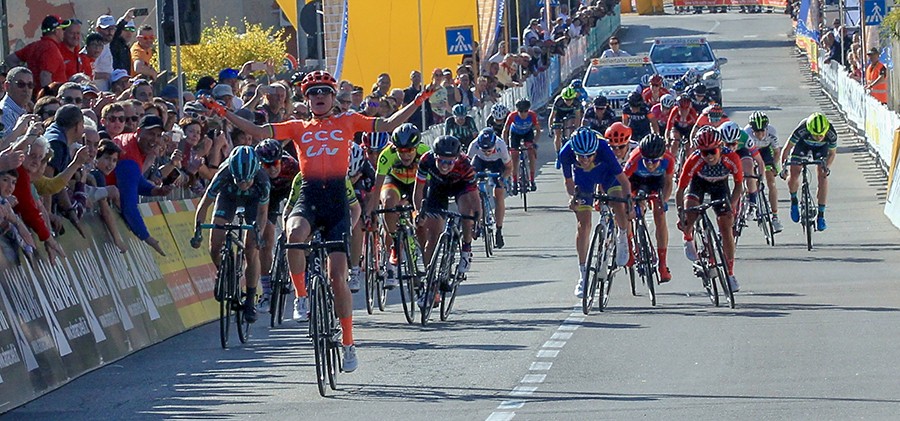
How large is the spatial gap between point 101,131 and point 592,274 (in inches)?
176

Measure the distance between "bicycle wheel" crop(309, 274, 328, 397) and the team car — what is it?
95.7 ft

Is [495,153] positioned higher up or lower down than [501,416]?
higher up

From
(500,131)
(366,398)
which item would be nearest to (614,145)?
(366,398)

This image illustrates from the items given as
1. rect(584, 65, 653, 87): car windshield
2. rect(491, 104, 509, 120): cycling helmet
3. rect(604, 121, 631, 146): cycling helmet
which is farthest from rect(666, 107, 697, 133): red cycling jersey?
rect(584, 65, 653, 87): car windshield

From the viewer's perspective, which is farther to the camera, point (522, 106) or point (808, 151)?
point (522, 106)

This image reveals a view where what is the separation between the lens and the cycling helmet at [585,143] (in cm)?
1605

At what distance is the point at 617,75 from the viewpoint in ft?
137

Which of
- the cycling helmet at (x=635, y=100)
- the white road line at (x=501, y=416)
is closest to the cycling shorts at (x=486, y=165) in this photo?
the cycling helmet at (x=635, y=100)

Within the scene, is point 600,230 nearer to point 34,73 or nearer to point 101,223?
point 101,223

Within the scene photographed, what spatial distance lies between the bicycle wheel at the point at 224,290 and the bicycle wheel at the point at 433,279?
1.80m

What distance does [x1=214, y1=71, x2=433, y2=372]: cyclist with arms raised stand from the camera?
11898 mm

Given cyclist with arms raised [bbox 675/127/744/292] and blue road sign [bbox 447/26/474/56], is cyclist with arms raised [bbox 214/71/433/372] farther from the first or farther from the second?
blue road sign [bbox 447/26/474/56]

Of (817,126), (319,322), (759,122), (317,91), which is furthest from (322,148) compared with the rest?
(817,126)

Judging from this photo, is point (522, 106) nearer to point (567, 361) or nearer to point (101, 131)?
point (101, 131)
